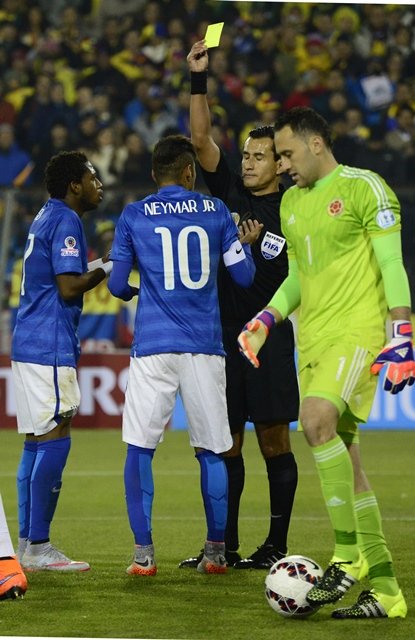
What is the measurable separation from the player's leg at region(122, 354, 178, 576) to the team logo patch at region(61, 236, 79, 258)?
66cm

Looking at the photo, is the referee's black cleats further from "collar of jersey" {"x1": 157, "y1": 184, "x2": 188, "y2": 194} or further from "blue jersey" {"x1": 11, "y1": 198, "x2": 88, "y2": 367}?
"collar of jersey" {"x1": 157, "y1": 184, "x2": 188, "y2": 194}

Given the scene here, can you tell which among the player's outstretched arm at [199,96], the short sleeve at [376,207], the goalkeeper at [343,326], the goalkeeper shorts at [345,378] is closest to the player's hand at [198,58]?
the player's outstretched arm at [199,96]

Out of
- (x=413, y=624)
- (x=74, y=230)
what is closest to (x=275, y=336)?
(x=74, y=230)

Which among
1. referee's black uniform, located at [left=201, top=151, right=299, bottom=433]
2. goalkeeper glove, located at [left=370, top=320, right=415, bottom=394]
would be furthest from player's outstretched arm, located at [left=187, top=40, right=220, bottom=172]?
goalkeeper glove, located at [left=370, top=320, right=415, bottom=394]

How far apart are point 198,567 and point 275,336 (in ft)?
4.17

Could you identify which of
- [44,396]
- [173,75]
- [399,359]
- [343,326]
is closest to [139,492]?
[44,396]

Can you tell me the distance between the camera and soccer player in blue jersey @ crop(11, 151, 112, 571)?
20.3ft

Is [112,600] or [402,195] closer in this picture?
[112,600]

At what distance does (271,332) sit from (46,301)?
1.19m

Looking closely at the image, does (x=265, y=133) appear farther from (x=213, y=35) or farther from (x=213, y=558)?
(x=213, y=558)

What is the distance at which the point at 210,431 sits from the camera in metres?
5.94

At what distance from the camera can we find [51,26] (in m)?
18.7

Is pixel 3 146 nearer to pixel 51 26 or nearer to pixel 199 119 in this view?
pixel 51 26

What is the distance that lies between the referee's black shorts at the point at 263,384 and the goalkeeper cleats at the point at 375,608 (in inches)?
65.0
